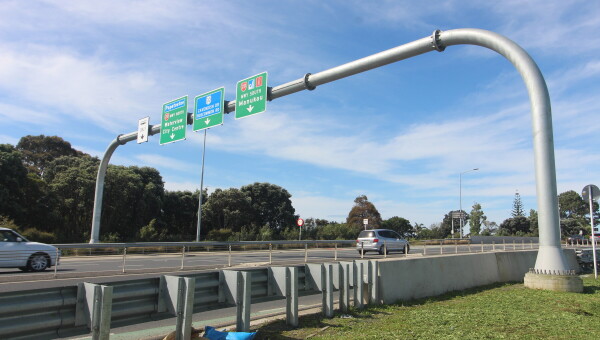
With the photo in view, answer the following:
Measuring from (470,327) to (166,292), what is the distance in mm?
4590

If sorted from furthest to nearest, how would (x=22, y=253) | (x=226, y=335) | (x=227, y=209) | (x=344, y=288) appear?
(x=227, y=209) < (x=22, y=253) < (x=344, y=288) < (x=226, y=335)

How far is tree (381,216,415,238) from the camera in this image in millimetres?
82250

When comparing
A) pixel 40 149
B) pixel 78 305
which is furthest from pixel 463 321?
pixel 40 149

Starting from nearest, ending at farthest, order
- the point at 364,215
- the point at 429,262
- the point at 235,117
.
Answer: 1. the point at 429,262
2. the point at 235,117
3. the point at 364,215

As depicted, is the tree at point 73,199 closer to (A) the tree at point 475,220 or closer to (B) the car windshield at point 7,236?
(B) the car windshield at point 7,236

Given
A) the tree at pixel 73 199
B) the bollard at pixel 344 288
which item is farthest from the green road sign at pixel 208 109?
the tree at pixel 73 199

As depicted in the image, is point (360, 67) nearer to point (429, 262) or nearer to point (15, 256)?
point (429, 262)

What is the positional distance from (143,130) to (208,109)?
4.86 m

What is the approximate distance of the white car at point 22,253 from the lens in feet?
46.1

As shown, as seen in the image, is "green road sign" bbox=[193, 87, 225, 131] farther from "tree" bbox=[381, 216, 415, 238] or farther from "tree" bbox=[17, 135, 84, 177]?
"tree" bbox=[381, 216, 415, 238]

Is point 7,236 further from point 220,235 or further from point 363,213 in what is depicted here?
point 363,213

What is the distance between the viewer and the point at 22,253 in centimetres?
1430

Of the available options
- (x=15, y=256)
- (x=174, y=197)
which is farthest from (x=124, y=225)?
(x=15, y=256)

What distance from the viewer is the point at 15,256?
558 inches
